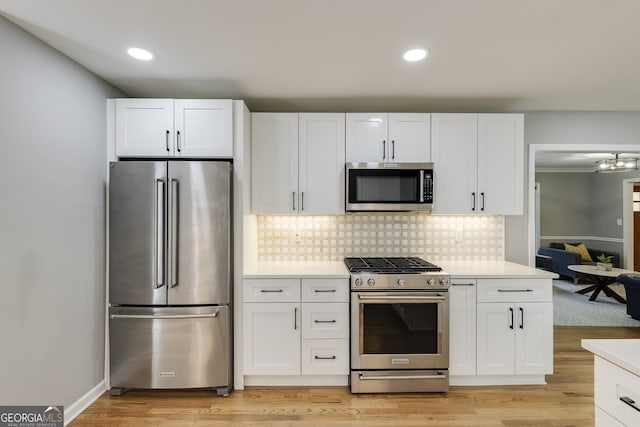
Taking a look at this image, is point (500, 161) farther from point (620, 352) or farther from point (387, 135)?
point (620, 352)

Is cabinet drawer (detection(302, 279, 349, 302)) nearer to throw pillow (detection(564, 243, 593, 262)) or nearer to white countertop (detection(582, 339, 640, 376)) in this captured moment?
white countertop (detection(582, 339, 640, 376))

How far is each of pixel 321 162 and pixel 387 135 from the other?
2.07 feet

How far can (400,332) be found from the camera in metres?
2.62

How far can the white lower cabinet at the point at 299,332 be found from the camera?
8.71 ft

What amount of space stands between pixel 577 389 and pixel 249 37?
3528mm

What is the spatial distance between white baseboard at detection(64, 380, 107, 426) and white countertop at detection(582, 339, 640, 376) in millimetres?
2950

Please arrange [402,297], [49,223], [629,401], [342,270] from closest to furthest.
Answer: [629,401] < [49,223] < [402,297] < [342,270]

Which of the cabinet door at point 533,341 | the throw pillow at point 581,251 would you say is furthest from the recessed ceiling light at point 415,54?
the throw pillow at point 581,251

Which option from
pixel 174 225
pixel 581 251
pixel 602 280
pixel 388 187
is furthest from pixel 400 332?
pixel 581 251

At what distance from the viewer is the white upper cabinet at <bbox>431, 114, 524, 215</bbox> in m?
3.00

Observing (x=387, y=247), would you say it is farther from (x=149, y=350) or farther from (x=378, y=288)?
(x=149, y=350)

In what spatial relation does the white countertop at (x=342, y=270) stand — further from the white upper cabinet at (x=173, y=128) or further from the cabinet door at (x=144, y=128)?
the cabinet door at (x=144, y=128)

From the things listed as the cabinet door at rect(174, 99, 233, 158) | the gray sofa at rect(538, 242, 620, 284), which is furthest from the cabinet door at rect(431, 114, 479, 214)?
the gray sofa at rect(538, 242, 620, 284)

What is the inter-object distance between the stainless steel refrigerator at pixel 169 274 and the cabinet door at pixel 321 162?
731 mm
